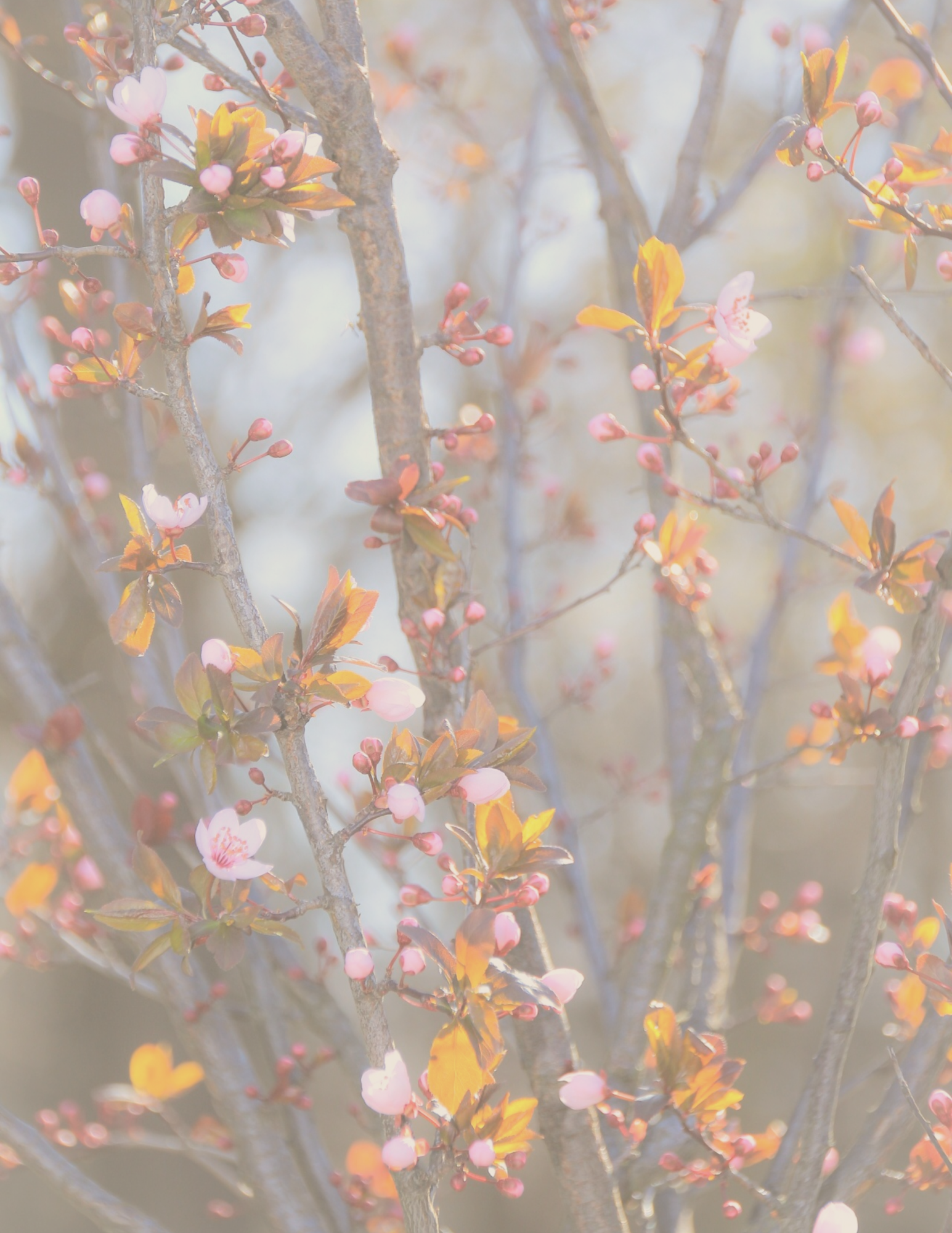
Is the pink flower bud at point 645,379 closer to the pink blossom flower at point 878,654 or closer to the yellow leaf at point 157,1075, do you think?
the pink blossom flower at point 878,654

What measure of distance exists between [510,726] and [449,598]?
18 cm

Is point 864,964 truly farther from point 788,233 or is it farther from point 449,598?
point 788,233

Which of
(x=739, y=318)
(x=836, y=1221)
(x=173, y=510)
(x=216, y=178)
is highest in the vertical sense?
(x=216, y=178)

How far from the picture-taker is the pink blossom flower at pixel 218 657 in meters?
0.75

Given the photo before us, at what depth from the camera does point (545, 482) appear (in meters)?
2.23

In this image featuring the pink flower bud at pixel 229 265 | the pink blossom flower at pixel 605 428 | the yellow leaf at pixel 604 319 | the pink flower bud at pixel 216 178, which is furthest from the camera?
the pink blossom flower at pixel 605 428

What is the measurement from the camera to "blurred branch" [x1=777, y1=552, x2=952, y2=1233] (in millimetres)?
945

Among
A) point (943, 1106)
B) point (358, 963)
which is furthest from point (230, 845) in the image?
point (943, 1106)

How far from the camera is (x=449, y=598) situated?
108 centimetres

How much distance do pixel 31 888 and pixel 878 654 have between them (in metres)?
1.16

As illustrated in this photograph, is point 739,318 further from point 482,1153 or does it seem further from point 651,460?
point 482,1153

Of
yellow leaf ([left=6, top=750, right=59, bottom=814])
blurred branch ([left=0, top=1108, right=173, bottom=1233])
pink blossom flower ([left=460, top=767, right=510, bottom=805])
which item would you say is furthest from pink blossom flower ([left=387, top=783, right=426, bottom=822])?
yellow leaf ([left=6, top=750, right=59, bottom=814])

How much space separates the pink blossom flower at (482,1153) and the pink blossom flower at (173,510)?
531mm

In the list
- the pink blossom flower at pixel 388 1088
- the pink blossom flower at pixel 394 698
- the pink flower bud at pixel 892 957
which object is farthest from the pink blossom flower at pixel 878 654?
the pink blossom flower at pixel 388 1088
